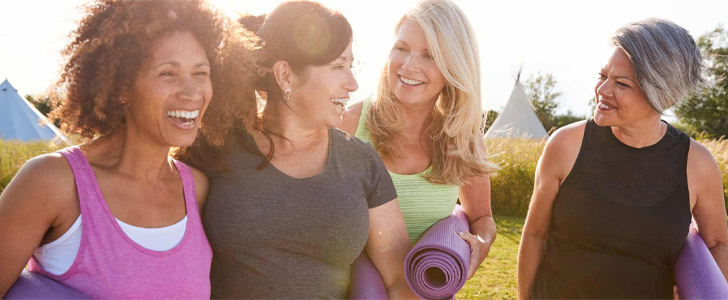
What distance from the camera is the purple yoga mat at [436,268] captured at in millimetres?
2248

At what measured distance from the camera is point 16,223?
1621 millimetres

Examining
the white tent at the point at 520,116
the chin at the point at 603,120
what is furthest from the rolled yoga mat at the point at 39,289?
the white tent at the point at 520,116

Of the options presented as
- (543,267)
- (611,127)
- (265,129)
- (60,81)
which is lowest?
(543,267)

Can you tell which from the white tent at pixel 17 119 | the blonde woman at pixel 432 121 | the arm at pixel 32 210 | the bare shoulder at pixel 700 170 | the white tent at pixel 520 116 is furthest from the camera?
the white tent at pixel 520 116

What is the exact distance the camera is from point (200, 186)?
2.15 m

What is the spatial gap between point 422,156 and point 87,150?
5.43 feet

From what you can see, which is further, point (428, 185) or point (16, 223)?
point (428, 185)

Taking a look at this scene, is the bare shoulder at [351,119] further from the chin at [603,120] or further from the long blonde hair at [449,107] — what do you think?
the chin at [603,120]

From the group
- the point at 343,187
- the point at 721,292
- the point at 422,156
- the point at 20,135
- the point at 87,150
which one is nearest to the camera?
the point at 87,150

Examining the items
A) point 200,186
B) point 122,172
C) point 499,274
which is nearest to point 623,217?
point 200,186

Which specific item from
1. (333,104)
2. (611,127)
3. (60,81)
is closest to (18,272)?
(60,81)

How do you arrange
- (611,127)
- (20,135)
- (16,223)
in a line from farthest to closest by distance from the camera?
(20,135), (611,127), (16,223)

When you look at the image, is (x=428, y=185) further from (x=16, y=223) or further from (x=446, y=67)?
(x=16, y=223)

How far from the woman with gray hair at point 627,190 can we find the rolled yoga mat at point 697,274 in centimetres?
6
